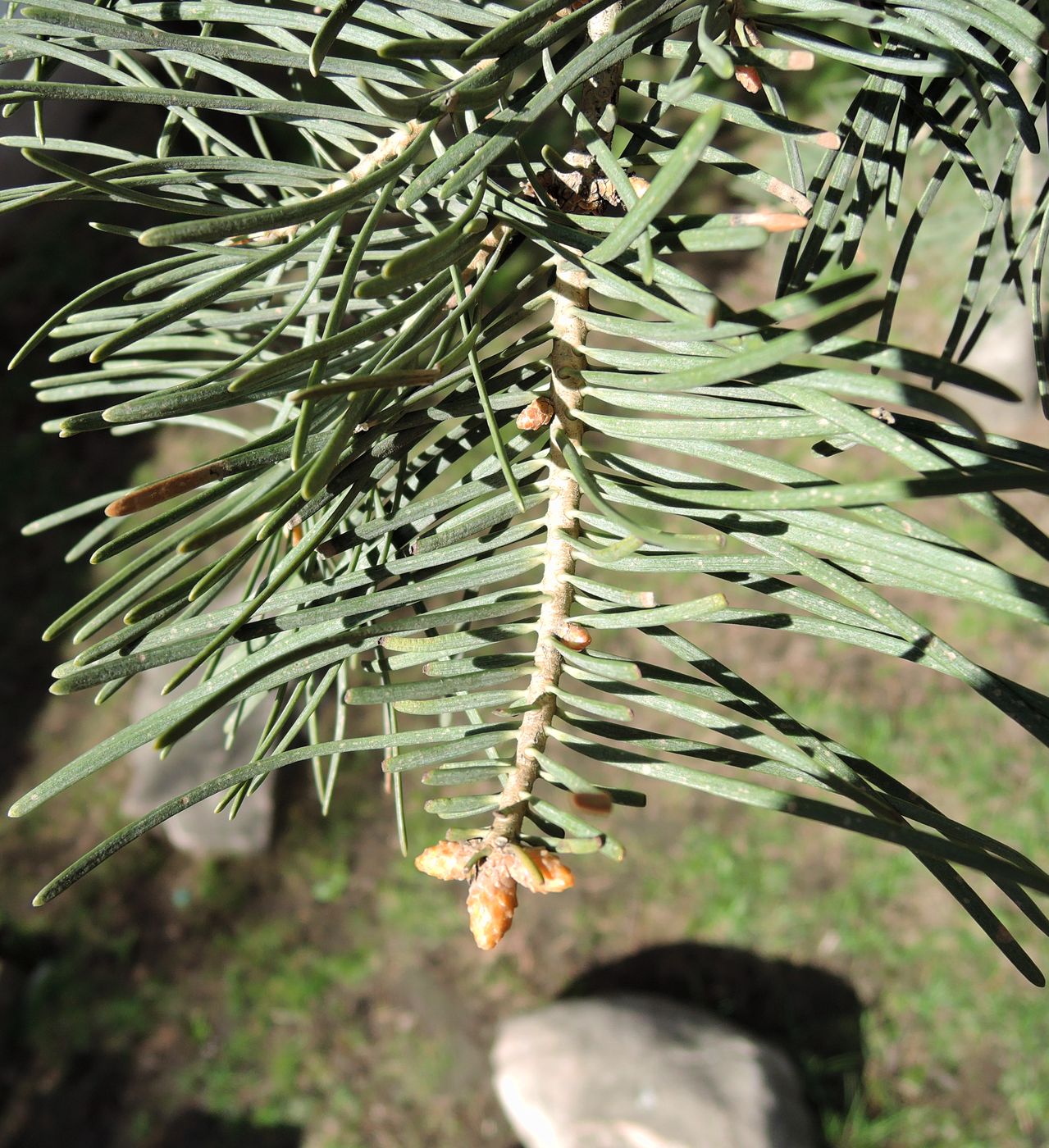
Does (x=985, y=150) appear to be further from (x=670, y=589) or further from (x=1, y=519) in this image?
(x=1, y=519)

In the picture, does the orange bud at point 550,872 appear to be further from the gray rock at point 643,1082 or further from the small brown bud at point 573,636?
the gray rock at point 643,1082

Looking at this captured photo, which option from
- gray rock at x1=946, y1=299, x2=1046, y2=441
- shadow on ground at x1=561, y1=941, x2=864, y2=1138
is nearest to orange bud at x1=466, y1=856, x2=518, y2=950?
shadow on ground at x1=561, y1=941, x2=864, y2=1138

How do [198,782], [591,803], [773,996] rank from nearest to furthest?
[591,803] → [773,996] → [198,782]

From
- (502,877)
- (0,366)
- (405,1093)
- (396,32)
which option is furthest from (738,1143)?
(0,366)

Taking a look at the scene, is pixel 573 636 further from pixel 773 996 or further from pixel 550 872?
pixel 773 996

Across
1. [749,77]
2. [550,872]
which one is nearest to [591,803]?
[550,872]
